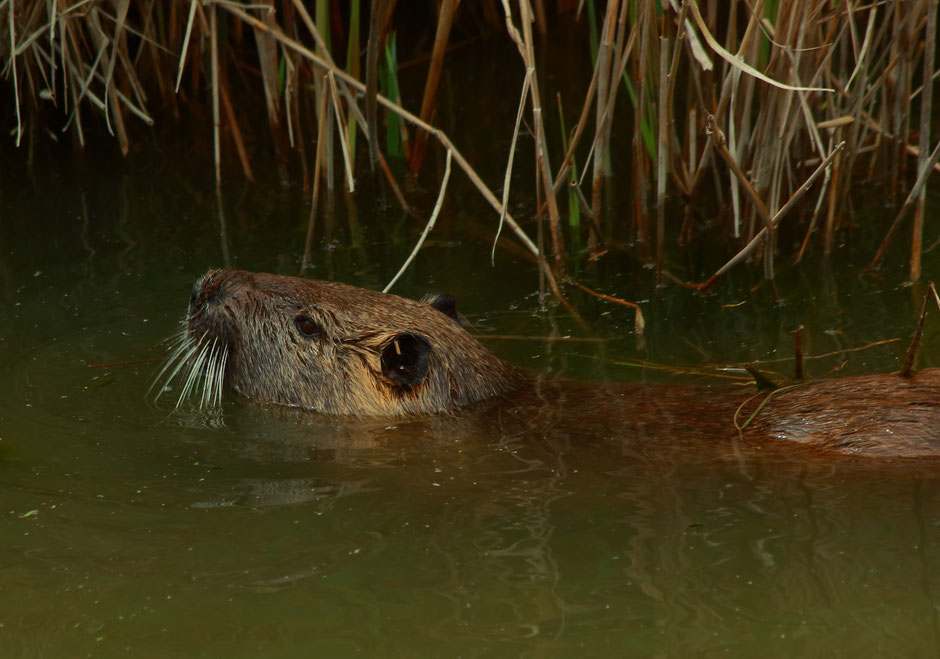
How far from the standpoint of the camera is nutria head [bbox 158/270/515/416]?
3.31 meters

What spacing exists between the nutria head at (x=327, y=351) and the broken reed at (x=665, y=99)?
43 centimetres

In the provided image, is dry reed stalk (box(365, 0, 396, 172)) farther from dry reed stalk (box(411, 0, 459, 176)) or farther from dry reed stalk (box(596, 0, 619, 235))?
dry reed stalk (box(596, 0, 619, 235))

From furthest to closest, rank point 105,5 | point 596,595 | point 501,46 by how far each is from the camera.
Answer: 1. point 501,46
2. point 105,5
3. point 596,595

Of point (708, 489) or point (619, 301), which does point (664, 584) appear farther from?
point (619, 301)

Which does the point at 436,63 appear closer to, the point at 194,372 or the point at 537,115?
the point at 537,115

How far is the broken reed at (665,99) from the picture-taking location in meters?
3.53

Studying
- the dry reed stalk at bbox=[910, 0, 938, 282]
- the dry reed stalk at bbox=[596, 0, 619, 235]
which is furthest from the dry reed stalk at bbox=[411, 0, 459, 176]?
the dry reed stalk at bbox=[910, 0, 938, 282]

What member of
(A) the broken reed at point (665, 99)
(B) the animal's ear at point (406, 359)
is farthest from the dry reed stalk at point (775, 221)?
(B) the animal's ear at point (406, 359)

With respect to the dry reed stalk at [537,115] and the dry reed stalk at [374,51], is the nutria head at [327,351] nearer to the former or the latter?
the dry reed stalk at [537,115]

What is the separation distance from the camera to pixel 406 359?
10.7 feet

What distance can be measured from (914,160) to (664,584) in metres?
3.43

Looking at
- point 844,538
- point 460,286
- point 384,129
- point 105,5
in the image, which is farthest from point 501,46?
point 844,538

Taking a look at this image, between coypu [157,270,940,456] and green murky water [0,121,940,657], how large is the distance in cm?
10

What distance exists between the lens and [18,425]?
A: 3.20m
